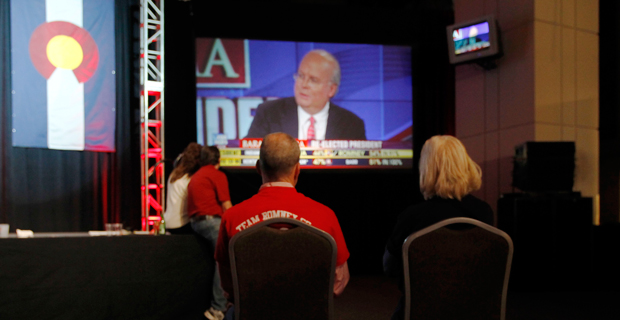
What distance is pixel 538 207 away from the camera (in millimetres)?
4074

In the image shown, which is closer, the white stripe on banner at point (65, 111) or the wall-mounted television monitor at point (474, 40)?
the white stripe on banner at point (65, 111)

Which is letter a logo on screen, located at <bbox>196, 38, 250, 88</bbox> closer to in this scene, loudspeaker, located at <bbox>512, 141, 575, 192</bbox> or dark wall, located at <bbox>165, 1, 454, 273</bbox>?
dark wall, located at <bbox>165, 1, 454, 273</bbox>

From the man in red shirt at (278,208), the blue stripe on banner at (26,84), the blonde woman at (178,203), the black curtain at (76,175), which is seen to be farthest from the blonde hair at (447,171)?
the blue stripe on banner at (26,84)

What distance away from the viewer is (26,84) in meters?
4.54

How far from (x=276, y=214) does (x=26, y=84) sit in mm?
4335

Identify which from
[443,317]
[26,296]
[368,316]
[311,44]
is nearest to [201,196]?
[26,296]

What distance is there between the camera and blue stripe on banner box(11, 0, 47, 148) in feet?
14.7

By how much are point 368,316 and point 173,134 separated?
3091 millimetres

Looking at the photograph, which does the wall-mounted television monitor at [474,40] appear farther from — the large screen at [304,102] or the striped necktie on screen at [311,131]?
the striped necktie on screen at [311,131]

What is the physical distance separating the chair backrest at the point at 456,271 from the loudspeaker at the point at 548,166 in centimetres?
301

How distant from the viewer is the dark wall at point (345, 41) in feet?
16.8

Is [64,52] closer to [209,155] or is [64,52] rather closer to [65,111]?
[65,111]

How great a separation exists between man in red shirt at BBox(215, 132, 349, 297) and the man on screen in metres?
3.58

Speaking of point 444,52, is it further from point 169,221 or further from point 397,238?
point 397,238
